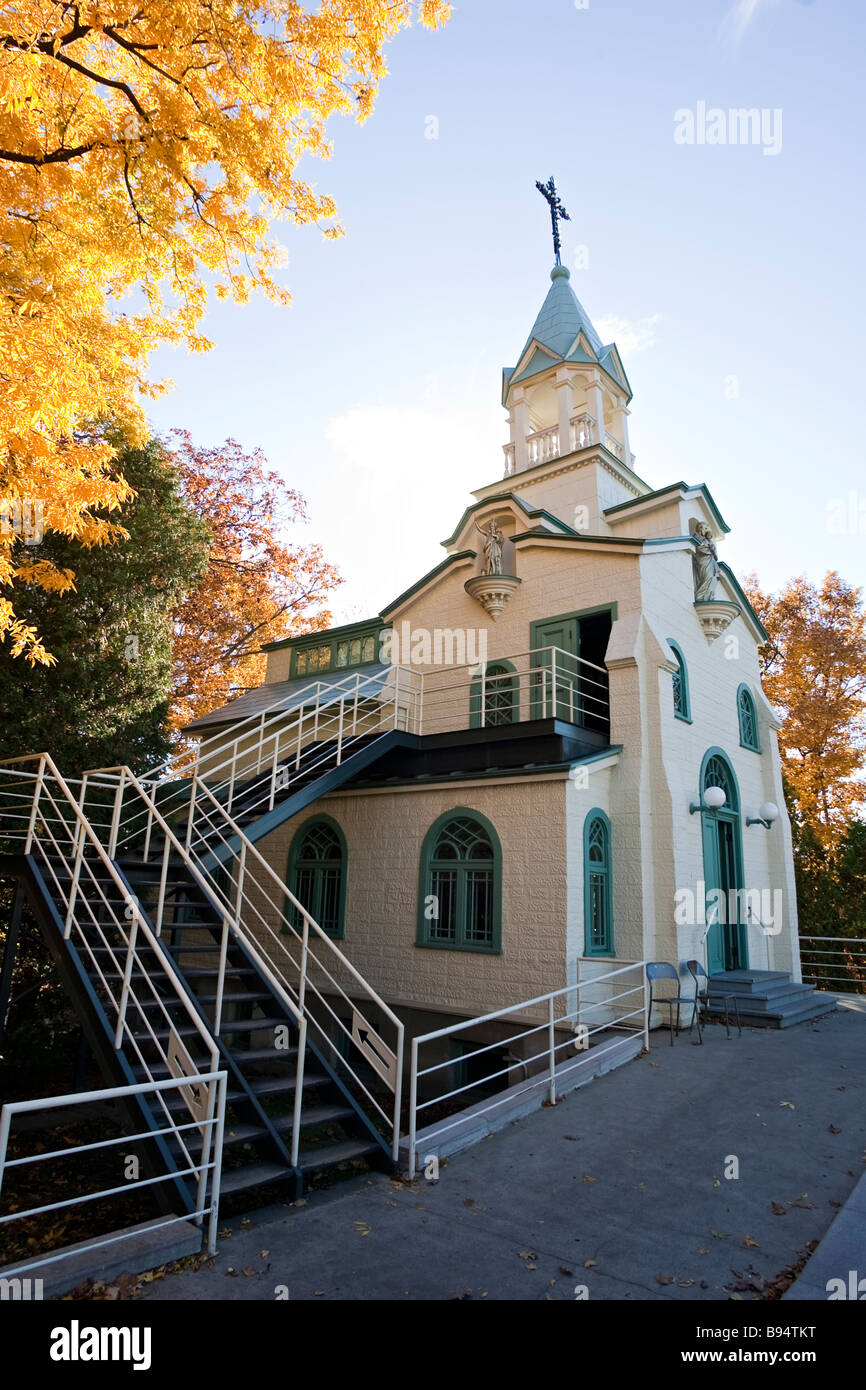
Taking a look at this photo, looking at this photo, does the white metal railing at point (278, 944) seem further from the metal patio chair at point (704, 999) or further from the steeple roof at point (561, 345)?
the steeple roof at point (561, 345)

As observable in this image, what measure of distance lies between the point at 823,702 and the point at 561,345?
15325 millimetres

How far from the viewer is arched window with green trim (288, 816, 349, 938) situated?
46.5 ft

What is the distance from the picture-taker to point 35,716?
13.0 meters

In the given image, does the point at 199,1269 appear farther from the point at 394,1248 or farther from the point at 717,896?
the point at 717,896

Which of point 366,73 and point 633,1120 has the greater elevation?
point 366,73

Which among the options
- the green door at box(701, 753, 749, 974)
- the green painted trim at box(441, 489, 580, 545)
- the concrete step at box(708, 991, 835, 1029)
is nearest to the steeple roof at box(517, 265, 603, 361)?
the green painted trim at box(441, 489, 580, 545)

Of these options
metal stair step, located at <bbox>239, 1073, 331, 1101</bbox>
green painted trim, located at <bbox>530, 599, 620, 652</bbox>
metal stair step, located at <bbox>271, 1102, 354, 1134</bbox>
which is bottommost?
metal stair step, located at <bbox>271, 1102, 354, 1134</bbox>

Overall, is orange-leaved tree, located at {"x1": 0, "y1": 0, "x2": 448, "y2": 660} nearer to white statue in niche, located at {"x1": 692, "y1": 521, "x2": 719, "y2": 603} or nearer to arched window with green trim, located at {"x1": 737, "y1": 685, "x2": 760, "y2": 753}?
white statue in niche, located at {"x1": 692, "y1": 521, "x2": 719, "y2": 603}

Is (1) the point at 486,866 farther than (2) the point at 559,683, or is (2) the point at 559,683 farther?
(2) the point at 559,683

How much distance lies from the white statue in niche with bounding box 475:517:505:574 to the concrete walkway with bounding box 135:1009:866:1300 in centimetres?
977

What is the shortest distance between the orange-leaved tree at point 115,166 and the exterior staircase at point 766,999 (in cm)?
1147

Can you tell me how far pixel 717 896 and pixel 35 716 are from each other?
41.9 feet

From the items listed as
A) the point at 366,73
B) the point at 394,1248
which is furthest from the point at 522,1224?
the point at 366,73

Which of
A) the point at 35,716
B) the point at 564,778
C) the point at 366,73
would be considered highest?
the point at 366,73
